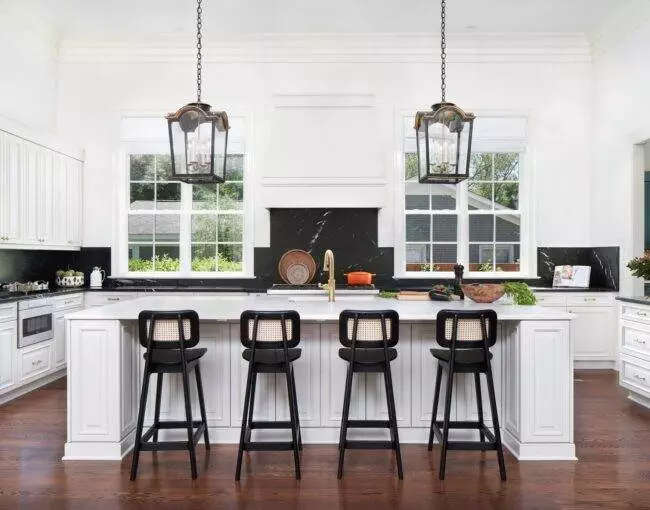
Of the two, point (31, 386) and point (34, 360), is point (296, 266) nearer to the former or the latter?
point (34, 360)

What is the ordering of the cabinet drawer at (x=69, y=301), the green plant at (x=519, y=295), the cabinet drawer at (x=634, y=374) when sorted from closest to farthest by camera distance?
the green plant at (x=519, y=295) < the cabinet drawer at (x=634, y=374) < the cabinet drawer at (x=69, y=301)

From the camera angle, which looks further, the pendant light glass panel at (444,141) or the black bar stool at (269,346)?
the pendant light glass panel at (444,141)

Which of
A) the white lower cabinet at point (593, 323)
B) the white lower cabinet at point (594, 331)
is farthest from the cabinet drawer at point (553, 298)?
the white lower cabinet at point (594, 331)

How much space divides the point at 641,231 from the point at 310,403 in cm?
419

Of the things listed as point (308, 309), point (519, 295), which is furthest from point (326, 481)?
point (519, 295)

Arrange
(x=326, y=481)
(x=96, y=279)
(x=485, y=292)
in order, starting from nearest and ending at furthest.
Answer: (x=326, y=481) < (x=485, y=292) < (x=96, y=279)

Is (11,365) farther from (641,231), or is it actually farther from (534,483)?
(641,231)

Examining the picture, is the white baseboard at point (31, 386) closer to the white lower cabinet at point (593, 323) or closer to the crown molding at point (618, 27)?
the white lower cabinet at point (593, 323)

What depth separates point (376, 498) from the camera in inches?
109

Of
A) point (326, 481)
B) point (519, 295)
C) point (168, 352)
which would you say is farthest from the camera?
point (519, 295)

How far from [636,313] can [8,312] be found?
5.56 meters

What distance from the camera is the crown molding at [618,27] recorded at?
205 inches

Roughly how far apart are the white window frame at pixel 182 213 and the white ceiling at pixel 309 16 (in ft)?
3.48

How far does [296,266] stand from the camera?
6203mm
